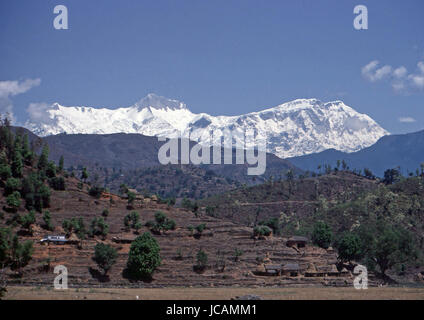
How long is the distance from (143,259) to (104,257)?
509 cm

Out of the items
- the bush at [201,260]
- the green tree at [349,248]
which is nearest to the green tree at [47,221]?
the bush at [201,260]

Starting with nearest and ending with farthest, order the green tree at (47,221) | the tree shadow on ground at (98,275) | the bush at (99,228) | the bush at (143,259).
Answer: the bush at (143,259) < the tree shadow on ground at (98,275) < the green tree at (47,221) < the bush at (99,228)

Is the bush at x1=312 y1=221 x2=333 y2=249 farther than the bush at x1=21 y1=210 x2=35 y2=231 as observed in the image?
Yes

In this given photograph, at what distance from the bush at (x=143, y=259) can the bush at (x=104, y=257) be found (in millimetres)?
2186

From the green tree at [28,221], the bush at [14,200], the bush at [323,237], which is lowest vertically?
the bush at [323,237]

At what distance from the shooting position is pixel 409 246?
96.9 metres

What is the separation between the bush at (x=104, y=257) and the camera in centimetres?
7625

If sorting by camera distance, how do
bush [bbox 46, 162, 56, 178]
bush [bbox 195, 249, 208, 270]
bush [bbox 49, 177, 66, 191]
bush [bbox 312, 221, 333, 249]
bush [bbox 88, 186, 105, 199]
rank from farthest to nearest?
1. bush [bbox 46, 162, 56, 178]
2. bush [bbox 88, 186, 105, 199]
3. bush [bbox 49, 177, 66, 191]
4. bush [bbox 312, 221, 333, 249]
5. bush [bbox 195, 249, 208, 270]

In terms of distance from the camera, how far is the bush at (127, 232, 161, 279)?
75625mm

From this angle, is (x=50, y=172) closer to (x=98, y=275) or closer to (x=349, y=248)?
(x=98, y=275)

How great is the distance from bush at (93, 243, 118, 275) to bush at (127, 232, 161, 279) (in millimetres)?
2186

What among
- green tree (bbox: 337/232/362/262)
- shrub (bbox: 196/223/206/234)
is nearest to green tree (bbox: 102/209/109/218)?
shrub (bbox: 196/223/206/234)

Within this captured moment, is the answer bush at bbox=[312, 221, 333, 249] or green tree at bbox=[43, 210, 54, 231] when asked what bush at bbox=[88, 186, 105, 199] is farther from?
bush at bbox=[312, 221, 333, 249]

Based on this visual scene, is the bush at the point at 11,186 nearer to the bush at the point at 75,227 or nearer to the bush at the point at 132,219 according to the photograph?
the bush at the point at 75,227
